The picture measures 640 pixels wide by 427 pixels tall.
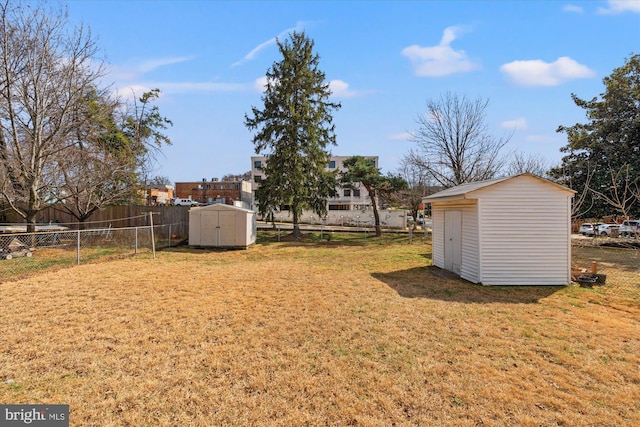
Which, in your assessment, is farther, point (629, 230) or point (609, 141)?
point (609, 141)

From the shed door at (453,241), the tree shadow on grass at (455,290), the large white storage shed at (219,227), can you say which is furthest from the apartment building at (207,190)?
the tree shadow on grass at (455,290)

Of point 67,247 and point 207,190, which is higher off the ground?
point 207,190

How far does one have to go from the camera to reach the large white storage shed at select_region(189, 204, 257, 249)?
15070 millimetres

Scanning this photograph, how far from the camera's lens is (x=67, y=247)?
44.0 ft

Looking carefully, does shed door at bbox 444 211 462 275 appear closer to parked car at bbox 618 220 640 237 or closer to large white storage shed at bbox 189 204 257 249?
parked car at bbox 618 220 640 237

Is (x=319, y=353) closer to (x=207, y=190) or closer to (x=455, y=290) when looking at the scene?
(x=455, y=290)

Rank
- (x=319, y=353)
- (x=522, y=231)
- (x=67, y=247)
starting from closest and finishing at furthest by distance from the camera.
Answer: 1. (x=319, y=353)
2. (x=522, y=231)
3. (x=67, y=247)

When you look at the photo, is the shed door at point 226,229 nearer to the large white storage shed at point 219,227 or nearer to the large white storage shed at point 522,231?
the large white storage shed at point 219,227

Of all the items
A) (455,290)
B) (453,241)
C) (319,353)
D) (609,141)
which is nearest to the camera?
(319,353)

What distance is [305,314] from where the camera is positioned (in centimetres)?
545

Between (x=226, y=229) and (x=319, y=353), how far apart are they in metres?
12.1

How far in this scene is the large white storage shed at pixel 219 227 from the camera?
1507 centimetres

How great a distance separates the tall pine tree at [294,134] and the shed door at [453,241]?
1078 centimetres

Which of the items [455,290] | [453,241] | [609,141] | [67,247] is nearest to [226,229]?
[67,247]
